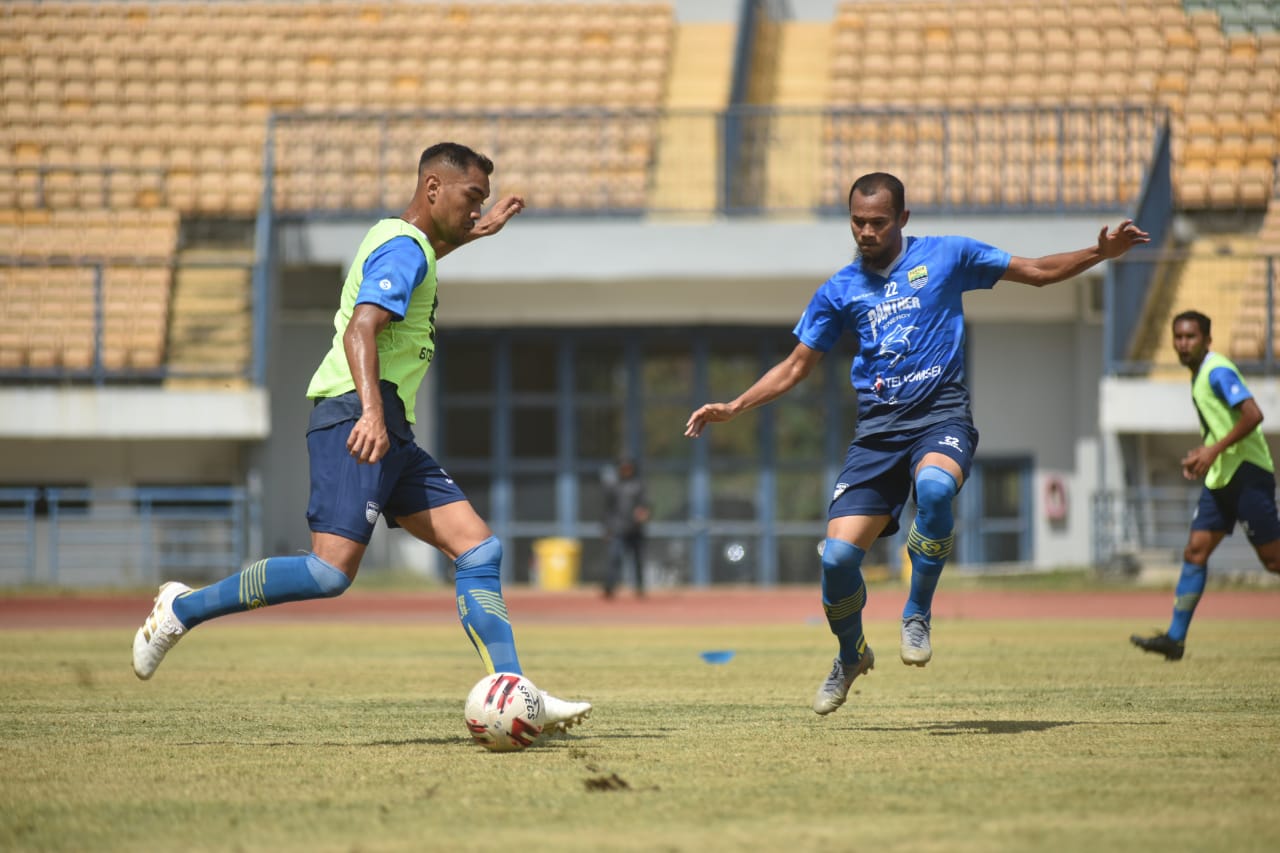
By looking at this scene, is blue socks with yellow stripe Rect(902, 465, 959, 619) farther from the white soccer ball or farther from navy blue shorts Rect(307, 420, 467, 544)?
navy blue shorts Rect(307, 420, 467, 544)

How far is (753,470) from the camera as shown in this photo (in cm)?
2578

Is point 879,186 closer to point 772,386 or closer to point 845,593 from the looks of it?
point 772,386

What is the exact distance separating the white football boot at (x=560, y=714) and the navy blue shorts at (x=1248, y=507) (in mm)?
5605

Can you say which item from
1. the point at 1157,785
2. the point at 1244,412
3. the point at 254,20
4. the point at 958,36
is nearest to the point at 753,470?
the point at 958,36

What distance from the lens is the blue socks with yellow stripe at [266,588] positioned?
661 centimetres

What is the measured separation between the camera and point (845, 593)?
7.47 meters

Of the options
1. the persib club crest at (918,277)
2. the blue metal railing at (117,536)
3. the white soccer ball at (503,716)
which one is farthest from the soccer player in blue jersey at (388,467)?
the blue metal railing at (117,536)

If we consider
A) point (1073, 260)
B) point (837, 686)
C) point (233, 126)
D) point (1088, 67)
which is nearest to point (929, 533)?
point (837, 686)

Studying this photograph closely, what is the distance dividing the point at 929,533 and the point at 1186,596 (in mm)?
4248

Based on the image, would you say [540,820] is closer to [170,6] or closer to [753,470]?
[753,470]

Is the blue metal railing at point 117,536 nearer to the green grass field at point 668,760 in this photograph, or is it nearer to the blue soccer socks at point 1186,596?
the green grass field at point 668,760

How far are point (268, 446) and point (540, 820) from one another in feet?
65.7

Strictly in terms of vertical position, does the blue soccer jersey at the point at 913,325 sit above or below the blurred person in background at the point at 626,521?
above

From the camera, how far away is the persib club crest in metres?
7.48
